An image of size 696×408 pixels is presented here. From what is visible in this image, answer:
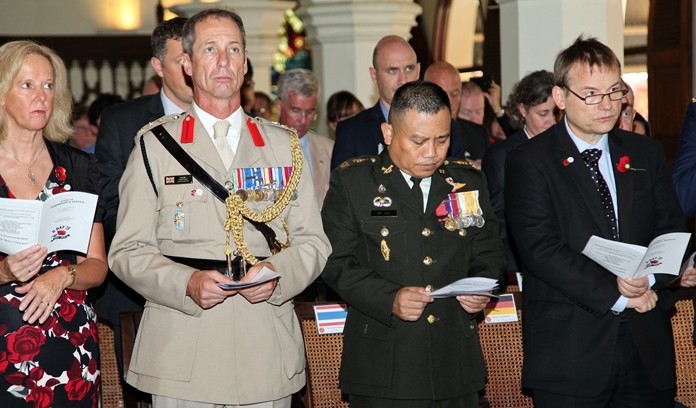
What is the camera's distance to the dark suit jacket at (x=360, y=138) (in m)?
5.27

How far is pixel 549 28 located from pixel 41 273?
12.3 ft

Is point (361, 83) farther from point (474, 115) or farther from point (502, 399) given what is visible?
point (502, 399)

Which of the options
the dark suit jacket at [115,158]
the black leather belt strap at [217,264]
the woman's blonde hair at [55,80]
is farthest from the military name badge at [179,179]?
the dark suit jacket at [115,158]

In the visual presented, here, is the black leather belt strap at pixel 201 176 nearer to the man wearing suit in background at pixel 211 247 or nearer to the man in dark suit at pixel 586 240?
the man wearing suit in background at pixel 211 247

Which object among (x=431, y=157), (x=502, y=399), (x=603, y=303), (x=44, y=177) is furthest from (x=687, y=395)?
(x=44, y=177)

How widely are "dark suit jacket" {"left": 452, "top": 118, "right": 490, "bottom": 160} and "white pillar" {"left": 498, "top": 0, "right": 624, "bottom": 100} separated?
0.35 meters

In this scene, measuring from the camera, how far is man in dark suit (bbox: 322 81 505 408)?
3.62m

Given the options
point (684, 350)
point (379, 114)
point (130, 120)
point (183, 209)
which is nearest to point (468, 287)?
point (183, 209)

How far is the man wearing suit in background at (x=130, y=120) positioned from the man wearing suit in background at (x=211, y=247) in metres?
1.05

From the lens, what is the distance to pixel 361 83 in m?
9.15

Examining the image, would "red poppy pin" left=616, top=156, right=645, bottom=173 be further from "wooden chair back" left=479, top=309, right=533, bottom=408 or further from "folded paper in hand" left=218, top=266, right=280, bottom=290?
"folded paper in hand" left=218, top=266, right=280, bottom=290

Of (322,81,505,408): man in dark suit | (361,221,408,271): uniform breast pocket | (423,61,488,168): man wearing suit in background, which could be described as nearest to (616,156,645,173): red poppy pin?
(322,81,505,408): man in dark suit

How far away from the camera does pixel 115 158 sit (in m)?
4.43

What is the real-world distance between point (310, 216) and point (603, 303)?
104 cm
